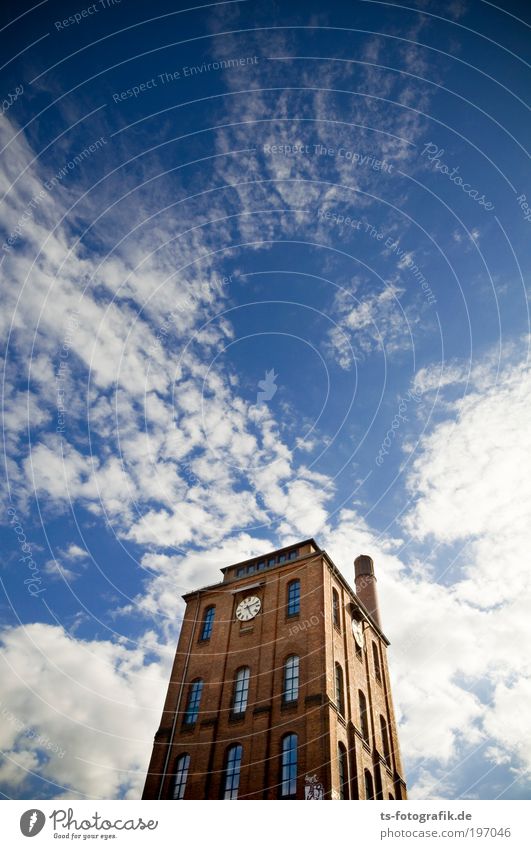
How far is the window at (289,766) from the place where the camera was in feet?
78.1

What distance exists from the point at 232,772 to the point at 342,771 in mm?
5706

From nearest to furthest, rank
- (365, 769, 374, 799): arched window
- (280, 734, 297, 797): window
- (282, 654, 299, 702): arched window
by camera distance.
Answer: (280, 734, 297, 797): window, (282, 654, 299, 702): arched window, (365, 769, 374, 799): arched window

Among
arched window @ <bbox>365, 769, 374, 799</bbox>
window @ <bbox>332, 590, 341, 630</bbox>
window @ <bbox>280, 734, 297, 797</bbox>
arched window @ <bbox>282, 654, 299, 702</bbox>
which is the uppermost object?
window @ <bbox>332, 590, 341, 630</bbox>

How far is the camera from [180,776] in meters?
27.6

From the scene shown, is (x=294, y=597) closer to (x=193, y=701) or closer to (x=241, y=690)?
(x=241, y=690)

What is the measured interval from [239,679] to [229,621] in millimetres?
4031

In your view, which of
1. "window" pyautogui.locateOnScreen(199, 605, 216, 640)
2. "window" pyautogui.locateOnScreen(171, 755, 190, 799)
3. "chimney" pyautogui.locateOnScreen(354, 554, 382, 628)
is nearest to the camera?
"window" pyautogui.locateOnScreen(171, 755, 190, 799)

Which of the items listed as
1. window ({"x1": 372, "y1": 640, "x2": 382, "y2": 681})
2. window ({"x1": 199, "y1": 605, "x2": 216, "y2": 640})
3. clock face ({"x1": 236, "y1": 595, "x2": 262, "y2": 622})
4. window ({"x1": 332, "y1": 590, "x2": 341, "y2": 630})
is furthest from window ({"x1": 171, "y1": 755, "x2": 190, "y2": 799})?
window ({"x1": 372, "y1": 640, "x2": 382, "y2": 681})

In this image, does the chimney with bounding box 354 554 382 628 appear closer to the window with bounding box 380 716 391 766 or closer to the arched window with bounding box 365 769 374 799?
the window with bounding box 380 716 391 766

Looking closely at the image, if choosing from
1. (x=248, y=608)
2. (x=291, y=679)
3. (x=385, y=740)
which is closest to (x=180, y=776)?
(x=291, y=679)

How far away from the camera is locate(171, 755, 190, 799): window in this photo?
2678 cm

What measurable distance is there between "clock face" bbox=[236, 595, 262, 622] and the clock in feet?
22.1
